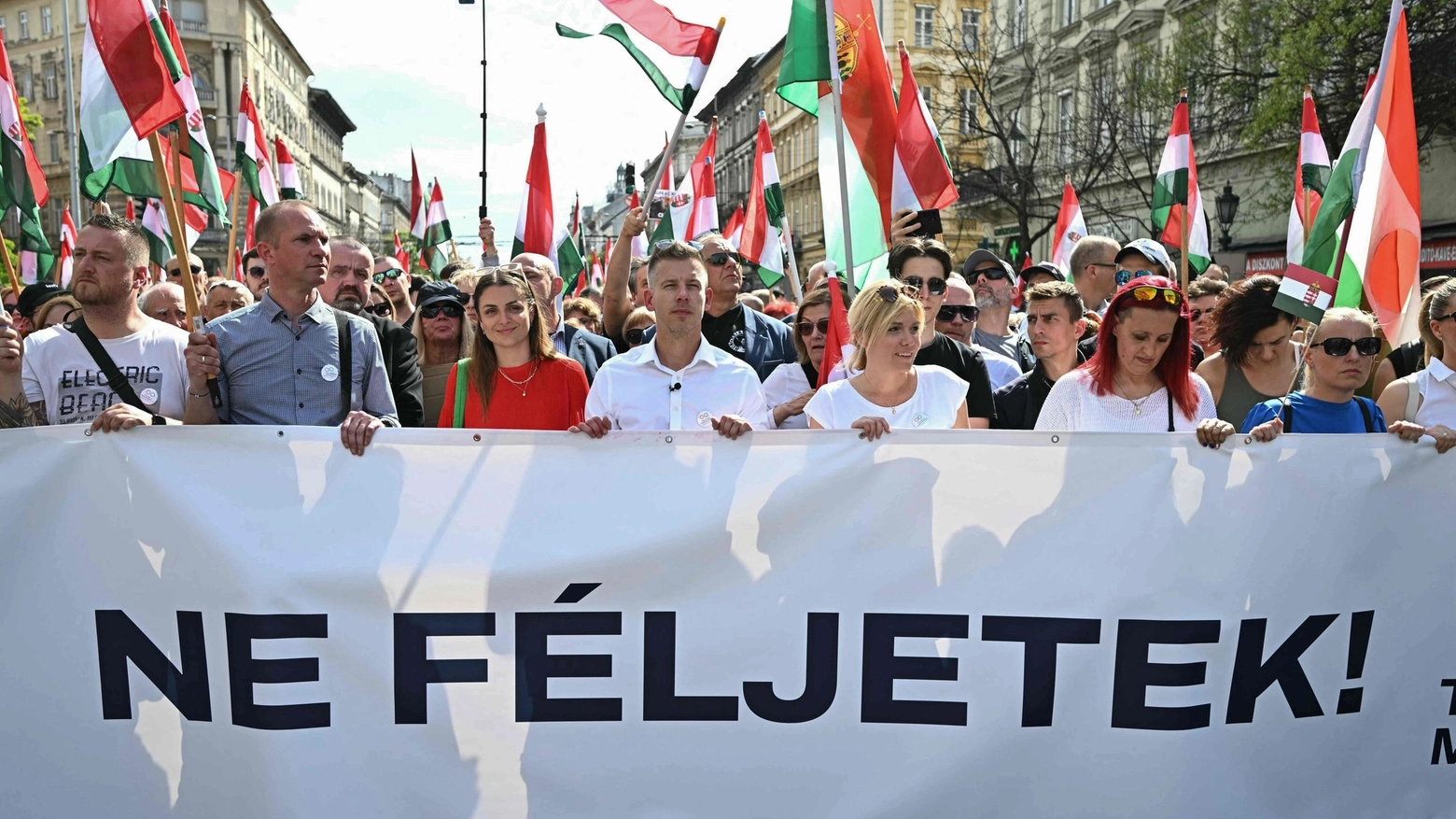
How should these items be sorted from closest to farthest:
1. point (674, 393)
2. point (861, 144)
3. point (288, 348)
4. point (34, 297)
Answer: point (288, 348) → point (674, 393) → point (861, 144) → point (34, 297)

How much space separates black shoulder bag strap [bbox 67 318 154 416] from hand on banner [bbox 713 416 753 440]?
6.18 feet

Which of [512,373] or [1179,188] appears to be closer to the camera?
[512,373]

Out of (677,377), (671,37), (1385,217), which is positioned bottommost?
(677,377)

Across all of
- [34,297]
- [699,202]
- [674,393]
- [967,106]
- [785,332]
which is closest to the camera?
[674,393]

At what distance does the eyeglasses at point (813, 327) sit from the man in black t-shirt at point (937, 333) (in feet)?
1.16

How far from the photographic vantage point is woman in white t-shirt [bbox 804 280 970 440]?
403cm

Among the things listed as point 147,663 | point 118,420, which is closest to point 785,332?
point 118,420

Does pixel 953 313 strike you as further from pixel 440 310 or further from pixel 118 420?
pixel 118 420

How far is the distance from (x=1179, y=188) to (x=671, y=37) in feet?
19.9

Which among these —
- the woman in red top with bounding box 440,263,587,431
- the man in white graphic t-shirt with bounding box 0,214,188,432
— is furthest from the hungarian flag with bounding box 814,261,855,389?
the man in white graphic t-shirt with bounding box 0,214,188,432

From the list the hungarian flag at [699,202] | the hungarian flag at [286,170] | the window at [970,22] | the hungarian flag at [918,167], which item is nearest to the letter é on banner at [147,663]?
the hungarian flag at [918,167]

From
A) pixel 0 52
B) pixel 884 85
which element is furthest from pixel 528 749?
pixel 0 52

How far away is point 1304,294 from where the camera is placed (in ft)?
14.4

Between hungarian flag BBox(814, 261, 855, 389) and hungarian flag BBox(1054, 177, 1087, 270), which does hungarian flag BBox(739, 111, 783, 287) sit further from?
hungarian flag BBox(814, 261, 855, 389)
